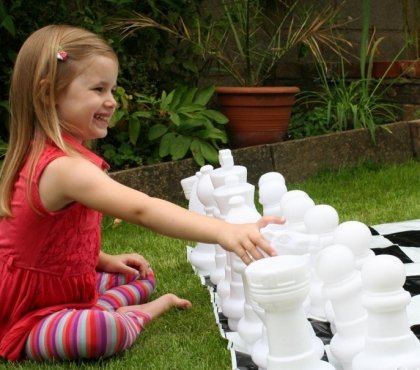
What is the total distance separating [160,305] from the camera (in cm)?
190

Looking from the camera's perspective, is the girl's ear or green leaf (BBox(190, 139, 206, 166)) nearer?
the girl's ear

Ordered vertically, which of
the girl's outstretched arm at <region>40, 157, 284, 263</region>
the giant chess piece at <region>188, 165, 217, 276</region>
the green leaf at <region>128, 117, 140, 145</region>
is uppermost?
the girl's outstretched arm at <region>40, 157, 284, 263</region>

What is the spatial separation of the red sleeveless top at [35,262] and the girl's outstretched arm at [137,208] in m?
0.07

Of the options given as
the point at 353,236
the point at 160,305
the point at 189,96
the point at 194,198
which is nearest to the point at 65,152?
the point at 160,305

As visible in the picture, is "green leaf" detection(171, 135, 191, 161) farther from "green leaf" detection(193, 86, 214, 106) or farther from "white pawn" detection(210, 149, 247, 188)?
"white pawn" detection(210, 149, 247, 188)

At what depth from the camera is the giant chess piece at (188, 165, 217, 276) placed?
2.07 meters

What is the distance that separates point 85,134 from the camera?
173cm

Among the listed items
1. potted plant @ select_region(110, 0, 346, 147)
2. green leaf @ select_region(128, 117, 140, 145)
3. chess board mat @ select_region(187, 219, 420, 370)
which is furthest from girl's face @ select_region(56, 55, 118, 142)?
potted plant @ select_region(110, 0, 346, 147)

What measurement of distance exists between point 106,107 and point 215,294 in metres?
0.58

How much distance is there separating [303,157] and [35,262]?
2305mm

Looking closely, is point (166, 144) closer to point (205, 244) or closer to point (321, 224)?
point (205, 244)

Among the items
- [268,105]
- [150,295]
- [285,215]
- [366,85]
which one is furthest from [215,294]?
[366,85]

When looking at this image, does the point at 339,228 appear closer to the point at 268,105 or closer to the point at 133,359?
the point at 133,359

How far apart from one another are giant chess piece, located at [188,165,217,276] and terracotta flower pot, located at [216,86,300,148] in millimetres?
1681
